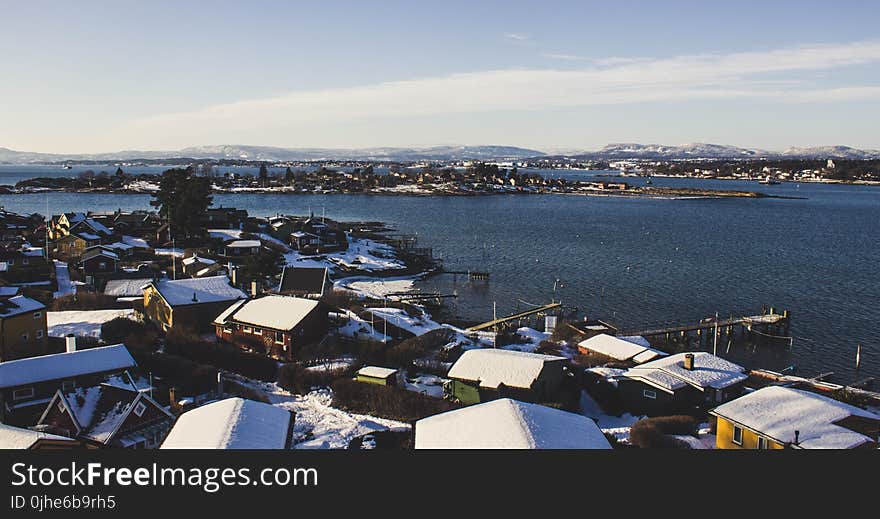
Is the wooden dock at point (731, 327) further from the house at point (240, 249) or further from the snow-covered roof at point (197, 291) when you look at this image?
the house at point (240, 249)

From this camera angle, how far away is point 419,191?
79062 millimetres

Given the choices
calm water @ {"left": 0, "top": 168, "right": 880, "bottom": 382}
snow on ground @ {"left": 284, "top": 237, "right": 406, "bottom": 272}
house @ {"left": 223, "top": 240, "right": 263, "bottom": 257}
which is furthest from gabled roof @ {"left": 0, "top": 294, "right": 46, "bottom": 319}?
house @ {"left": 223, "top": 240, "right": 263, "bottom": 257}

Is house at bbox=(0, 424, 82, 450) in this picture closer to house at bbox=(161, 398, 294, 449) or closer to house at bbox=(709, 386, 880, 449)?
house at bbox=(161, 398, 294, 449)

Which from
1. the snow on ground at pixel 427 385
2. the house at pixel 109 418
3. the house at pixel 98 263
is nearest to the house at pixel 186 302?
the snow on ground at pixel 427 385

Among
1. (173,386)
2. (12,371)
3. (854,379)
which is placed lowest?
(854,379)

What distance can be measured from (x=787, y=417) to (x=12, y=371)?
430 inches

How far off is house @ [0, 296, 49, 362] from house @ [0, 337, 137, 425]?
120 inches

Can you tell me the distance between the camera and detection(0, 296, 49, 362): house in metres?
12.3

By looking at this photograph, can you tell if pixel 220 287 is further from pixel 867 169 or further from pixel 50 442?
pixel 867 169

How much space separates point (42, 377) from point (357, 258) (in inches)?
741

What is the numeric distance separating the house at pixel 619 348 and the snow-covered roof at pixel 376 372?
5192 mm

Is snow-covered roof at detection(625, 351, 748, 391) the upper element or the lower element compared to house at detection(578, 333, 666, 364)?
upper

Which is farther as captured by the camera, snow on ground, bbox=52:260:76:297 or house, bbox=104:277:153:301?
snow on ground, bbox=52:260:76:297

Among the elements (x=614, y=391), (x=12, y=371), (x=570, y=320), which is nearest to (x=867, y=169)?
(x=570, y=320)
